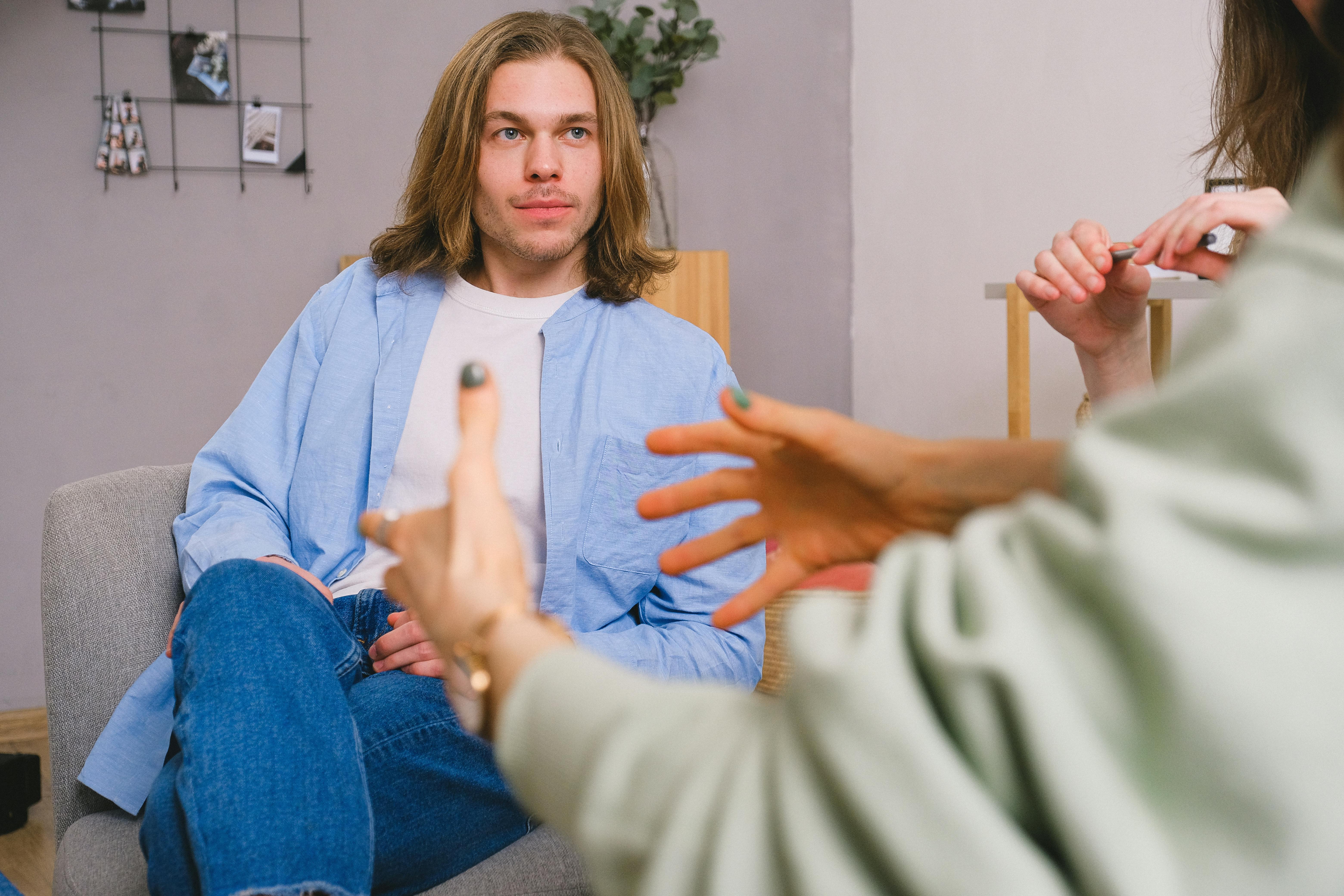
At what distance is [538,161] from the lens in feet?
4.42

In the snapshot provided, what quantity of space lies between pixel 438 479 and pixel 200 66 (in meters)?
1.73

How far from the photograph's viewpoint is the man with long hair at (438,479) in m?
0.82

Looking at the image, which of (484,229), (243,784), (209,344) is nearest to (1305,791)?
(243,784)

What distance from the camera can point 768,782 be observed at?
1.02ft

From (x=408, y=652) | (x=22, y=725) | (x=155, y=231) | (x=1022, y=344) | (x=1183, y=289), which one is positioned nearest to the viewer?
(x=408, y=652)

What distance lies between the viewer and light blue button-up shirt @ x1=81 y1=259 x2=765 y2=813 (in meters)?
1.16

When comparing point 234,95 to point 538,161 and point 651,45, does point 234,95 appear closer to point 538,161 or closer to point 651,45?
point 651,45

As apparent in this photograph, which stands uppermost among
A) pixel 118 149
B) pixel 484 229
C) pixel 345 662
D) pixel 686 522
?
pixel 118 149

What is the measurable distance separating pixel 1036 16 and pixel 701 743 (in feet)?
7.77

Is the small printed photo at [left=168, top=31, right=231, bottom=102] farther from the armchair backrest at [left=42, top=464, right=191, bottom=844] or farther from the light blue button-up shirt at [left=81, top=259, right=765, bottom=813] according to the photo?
the armchair backrest at [left=42, top=464, right=191, bottom=844]

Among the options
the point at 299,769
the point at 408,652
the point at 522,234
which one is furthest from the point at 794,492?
the point at 522,234

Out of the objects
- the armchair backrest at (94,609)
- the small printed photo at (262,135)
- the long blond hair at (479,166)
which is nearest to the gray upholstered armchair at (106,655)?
the armchair backrest at (94,609)

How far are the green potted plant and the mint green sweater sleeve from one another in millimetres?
2292

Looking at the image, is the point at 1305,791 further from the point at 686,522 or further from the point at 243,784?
the point at 686,522
